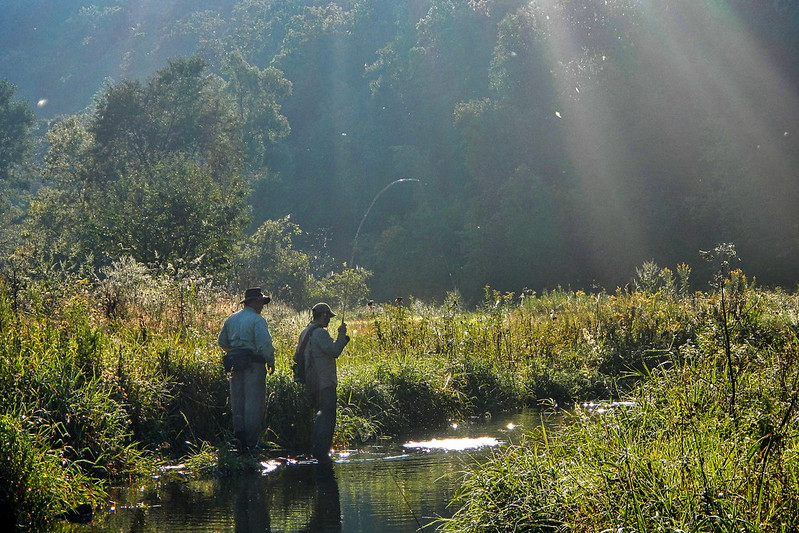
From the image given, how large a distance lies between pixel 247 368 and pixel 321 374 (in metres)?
0.87

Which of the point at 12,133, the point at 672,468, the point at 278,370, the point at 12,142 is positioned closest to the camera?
the point at 672,468

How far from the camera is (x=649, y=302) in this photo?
19141 mm

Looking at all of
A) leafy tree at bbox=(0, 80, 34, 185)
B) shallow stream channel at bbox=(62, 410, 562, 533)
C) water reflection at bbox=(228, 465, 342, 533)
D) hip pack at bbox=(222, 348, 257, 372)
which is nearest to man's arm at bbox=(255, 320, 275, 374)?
hip pack at bbox=(222, 348, 257, 372)

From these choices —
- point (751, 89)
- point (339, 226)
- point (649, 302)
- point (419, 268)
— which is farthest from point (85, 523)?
point (339, 226)

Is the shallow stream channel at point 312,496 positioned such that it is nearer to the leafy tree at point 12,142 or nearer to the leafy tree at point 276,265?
the leafy tree at point 276,265

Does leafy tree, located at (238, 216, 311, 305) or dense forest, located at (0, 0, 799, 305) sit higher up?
dense forest, located at (0, 0, 799, 305)

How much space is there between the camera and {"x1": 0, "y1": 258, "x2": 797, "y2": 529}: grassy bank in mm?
8750

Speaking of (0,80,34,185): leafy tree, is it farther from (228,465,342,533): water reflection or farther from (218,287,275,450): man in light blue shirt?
(228,465,342,533): water reflection

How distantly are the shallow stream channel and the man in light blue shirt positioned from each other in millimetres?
440

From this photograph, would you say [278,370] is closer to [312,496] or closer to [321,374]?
[321,374]

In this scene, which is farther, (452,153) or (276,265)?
(452,153)

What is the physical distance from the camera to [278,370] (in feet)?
43.7

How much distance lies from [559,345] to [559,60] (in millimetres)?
34686

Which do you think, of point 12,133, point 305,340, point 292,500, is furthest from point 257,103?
point 292,500
